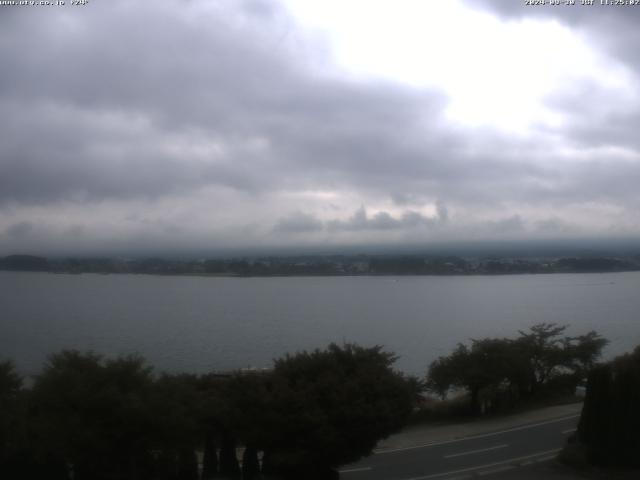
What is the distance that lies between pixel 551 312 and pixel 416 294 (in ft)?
110

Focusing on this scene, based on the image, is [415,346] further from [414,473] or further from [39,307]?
[39,307]

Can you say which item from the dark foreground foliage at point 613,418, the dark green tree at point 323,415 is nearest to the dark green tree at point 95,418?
the dark green tree at point 323,415

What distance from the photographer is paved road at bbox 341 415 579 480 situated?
1700 cm

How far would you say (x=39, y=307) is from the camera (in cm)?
7125

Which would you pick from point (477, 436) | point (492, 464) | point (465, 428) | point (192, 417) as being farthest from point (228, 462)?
point (465, 428)

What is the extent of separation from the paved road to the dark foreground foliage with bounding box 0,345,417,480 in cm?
240

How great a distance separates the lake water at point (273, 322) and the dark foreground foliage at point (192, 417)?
21465 millimetres

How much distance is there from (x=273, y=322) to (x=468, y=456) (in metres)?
44.1

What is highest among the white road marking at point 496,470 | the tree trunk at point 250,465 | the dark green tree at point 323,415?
the dark green tree at point 323,415

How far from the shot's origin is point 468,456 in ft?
61.5

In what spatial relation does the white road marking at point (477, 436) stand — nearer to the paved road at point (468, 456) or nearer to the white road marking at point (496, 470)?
the paved road at point (468, 456)

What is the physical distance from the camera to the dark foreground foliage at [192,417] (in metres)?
12.3

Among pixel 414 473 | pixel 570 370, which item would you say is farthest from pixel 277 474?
pixel 570 370

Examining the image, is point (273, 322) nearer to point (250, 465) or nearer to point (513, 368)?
point (513, 368)
